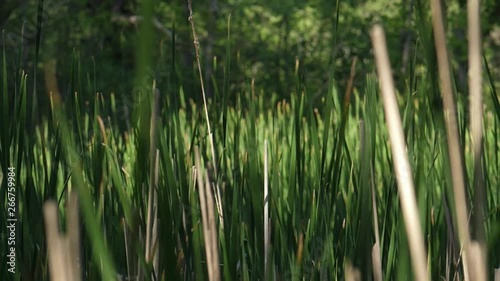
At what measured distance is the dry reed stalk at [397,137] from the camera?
0.46 meters

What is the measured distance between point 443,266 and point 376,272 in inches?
14.4

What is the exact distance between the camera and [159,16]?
31.4 ft

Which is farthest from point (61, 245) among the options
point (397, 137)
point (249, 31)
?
point (249, 31)

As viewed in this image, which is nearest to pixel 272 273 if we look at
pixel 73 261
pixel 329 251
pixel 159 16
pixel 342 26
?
pixel 329 251

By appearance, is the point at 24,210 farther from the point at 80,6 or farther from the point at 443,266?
the point at 80,6

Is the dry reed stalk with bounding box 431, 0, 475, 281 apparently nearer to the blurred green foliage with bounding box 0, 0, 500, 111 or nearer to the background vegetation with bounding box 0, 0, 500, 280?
the background vegetation with bounding box 0, 0, 500, 280

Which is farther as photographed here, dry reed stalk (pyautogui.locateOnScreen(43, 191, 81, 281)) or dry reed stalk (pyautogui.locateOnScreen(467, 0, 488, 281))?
dry reed stalk (pyautogui.locateOnScreen(467, 0, 488, 281))

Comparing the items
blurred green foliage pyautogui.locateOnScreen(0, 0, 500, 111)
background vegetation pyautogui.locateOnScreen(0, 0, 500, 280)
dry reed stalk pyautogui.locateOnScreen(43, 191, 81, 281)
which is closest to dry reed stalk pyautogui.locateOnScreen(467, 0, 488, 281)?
background vegetation pyautogui.locateOnScreen(0, 0, 500, 280)

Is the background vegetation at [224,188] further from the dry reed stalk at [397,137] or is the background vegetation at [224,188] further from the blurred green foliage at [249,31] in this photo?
the blurred green foliage at [249,31]

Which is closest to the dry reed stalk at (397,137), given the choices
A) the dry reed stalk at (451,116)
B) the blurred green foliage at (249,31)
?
the dry reed stalk at (451,116)

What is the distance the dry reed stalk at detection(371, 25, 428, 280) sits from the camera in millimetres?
463

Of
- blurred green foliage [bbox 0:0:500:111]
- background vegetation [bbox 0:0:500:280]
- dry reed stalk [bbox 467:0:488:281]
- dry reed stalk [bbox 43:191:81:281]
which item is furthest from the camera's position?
blurred green foliage [bbox 0:0:500:111]

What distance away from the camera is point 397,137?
49 cm

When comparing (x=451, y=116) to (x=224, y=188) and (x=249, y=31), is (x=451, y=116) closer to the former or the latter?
(x=224, y=188)
